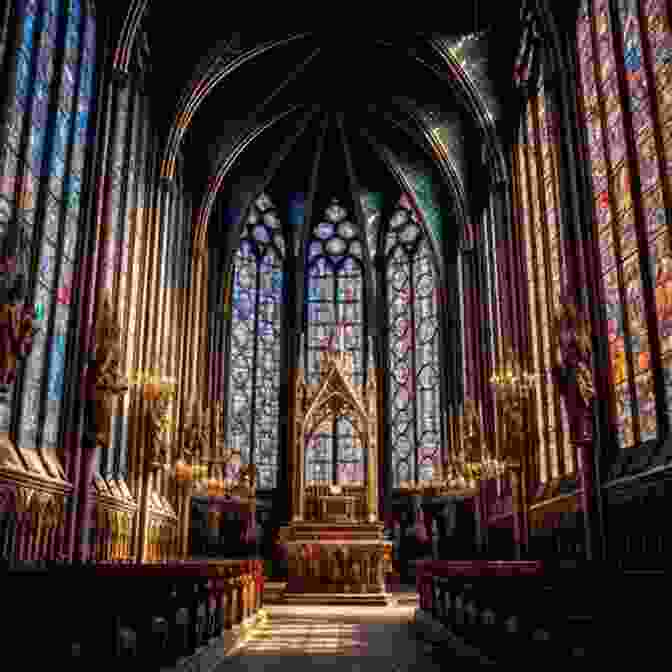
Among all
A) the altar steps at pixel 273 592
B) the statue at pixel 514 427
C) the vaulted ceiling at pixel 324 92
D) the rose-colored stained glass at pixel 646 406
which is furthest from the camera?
the vaulted ceiling at pixel 324 92

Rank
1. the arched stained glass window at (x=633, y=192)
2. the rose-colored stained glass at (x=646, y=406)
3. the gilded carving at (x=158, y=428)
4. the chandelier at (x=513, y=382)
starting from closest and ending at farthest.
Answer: the arched stained glass window at (x=633, y=192) < the rose-colored stained glass at (x=646, y=406) < the chandelier at (x=513, y=382) < the gilded carving at (x=158, y=428)

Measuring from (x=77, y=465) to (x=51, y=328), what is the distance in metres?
2.94

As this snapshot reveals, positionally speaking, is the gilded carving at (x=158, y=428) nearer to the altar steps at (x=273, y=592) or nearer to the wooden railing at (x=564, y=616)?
the altar steps at (x=273, y=592)

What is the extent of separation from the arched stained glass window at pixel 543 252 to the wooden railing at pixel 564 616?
37.5 feet

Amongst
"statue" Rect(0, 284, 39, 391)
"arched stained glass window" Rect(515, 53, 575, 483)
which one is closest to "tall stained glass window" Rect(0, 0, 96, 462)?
"statue" Rect(0, 284, 39, 391)

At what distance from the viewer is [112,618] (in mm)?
5145

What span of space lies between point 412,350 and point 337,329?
12.0 feet

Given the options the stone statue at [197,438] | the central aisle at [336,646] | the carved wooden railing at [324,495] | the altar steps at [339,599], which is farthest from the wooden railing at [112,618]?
the carved wooden railing at [324,495]

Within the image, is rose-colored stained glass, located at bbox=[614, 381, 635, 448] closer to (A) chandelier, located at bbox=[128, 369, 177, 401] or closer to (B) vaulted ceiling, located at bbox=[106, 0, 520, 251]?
(A) chandelier, located at bbox=[128, 369, 177, 401]

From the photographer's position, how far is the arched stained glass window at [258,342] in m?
32.5

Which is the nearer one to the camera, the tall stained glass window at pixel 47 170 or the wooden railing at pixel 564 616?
the wooden railing at pixel 564 616

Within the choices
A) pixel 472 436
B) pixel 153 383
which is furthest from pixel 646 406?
pixel 153 383

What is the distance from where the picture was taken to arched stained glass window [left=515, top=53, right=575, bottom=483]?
19.0 meters

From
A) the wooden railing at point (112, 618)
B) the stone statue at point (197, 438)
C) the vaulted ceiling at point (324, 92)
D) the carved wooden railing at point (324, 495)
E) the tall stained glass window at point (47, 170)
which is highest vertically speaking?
the vaulted ceiling at point (324, 92)
